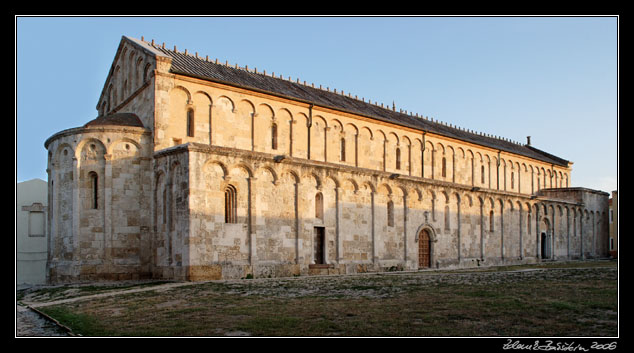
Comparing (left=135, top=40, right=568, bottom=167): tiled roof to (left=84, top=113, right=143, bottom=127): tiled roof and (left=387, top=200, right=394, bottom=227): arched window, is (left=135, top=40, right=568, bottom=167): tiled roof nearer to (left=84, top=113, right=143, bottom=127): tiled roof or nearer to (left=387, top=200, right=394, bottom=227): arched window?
(left=84, top=113, right=143, bottom=127): tiled roof

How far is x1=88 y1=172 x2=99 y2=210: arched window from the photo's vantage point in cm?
2889

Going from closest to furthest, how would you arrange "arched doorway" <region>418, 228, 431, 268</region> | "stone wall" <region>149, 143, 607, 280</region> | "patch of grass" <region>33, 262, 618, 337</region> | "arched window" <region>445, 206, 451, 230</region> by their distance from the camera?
"patch of grass" <region>33, 262, 618, 337</region>, "stone wall" <region>149, 143, 607, 280</region>, "arched doorway" <region>418, 228, 431, 268</region>, "arched window" <region>445, 206, 451, 230</region>

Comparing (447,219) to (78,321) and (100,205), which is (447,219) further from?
(78,321)

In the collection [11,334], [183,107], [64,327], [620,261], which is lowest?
[64,327]

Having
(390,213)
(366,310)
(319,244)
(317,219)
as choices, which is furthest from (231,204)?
(366,310)

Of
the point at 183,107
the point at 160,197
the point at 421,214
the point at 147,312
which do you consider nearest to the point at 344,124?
the point at 421,214

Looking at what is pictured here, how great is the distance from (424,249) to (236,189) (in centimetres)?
1559

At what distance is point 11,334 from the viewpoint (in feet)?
30.7

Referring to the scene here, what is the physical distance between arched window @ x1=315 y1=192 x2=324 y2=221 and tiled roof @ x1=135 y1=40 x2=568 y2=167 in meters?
8.02

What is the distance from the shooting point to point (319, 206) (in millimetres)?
31312

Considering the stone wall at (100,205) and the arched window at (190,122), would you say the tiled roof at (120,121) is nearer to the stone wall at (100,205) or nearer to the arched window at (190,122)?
the stone wall at (100,205)

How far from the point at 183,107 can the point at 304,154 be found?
922 centimetres

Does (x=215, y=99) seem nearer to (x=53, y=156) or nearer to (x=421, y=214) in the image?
(x=53, y=156)

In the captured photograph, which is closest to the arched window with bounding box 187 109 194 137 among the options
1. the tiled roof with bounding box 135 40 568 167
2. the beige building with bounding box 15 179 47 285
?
the tiled roof with bounding box 135 40 568 167
